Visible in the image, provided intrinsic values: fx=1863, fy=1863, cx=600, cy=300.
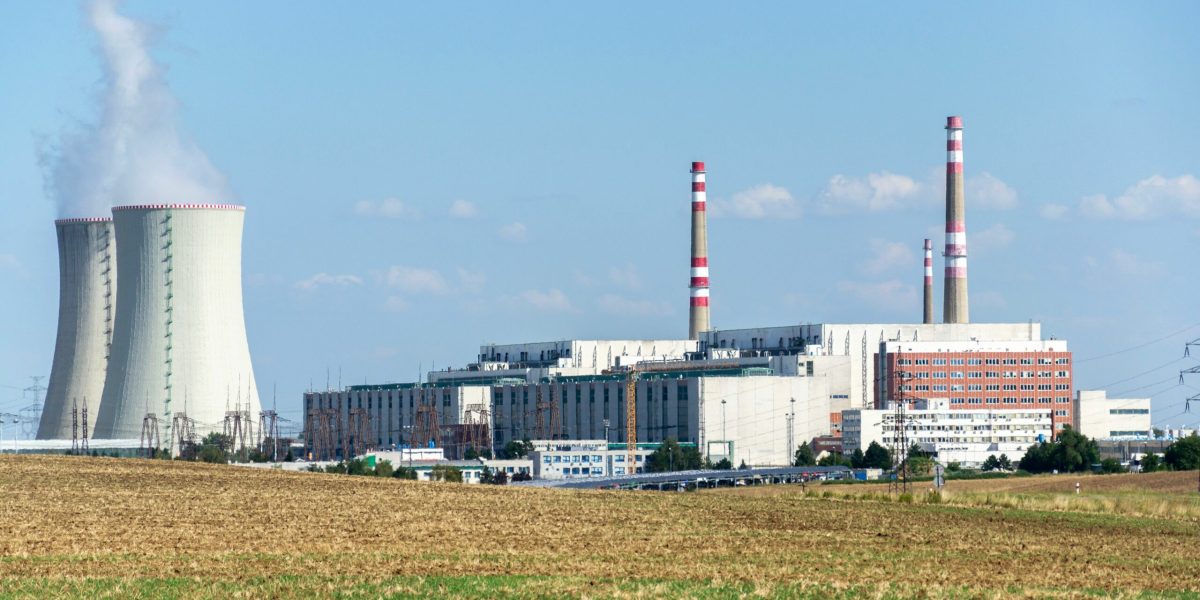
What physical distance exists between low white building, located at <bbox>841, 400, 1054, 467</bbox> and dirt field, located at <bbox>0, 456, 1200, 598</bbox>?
68.2 metres

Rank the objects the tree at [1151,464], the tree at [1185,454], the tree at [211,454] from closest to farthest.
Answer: the tree at [1185,454]
the tree at [1151,464]
the tree at [211,454]

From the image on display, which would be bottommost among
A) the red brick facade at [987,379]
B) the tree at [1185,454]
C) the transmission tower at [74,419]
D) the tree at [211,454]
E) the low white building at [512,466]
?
the low white building at [512,466]

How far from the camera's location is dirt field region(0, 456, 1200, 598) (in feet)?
70.3

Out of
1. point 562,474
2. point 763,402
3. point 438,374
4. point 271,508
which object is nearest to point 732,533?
point 271,508

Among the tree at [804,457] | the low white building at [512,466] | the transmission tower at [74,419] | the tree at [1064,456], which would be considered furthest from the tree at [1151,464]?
the transmission tower at [74,419]

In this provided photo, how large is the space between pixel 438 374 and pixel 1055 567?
4581 inches

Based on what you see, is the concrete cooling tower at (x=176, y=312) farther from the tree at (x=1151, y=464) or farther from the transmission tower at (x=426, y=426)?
the transmission tower at (x=426, y=426)

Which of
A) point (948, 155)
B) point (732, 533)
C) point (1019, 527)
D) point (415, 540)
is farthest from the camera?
point (948, 155)

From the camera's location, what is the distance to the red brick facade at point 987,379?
4523 inches

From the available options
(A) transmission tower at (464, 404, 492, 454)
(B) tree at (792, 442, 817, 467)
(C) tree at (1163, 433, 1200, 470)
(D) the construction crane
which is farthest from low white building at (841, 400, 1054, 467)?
(C) tree at (1163, 433, 1200, 470)

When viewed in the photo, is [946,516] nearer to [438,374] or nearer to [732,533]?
[732,533]

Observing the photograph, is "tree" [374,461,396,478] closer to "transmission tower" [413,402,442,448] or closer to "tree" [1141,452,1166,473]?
"transmission tower" [413,402,442,448]

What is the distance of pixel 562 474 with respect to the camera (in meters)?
97.4

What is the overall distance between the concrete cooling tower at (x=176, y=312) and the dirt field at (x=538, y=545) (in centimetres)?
2762
